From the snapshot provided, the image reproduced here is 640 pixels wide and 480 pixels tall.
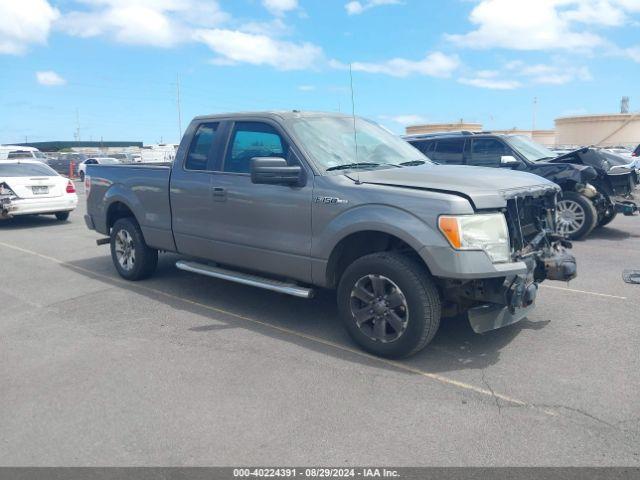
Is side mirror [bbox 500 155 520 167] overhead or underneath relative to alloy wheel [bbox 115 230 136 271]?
overhead

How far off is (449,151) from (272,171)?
278 inches

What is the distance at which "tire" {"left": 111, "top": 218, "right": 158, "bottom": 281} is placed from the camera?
6984 millimetres

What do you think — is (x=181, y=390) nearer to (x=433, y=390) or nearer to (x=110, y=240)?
(x=433, y=390)

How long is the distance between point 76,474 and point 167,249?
12.3 ft

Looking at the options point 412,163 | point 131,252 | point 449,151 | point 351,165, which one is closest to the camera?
point 351,165

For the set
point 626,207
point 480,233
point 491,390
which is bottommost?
point 491,390

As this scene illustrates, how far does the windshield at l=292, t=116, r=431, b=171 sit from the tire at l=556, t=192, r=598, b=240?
4.90 metres

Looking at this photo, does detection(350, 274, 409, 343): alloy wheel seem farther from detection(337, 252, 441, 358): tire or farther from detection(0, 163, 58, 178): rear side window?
detection(0, 163, 58, 178): rear side window

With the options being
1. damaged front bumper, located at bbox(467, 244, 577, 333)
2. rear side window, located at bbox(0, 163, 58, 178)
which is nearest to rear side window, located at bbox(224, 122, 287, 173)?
damaged front bumper, located at bbox(467, 244, 577, 333)

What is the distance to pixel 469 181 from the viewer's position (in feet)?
14.7

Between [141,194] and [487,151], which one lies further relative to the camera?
[487,151]

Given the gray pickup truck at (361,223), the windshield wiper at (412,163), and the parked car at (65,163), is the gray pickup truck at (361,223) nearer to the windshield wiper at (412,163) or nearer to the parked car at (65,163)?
the windshield wiper at (412,163)

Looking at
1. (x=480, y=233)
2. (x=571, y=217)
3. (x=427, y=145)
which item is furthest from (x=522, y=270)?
(x=427, y=145)

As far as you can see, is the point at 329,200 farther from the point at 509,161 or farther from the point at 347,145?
Answer: the point at 509,161
